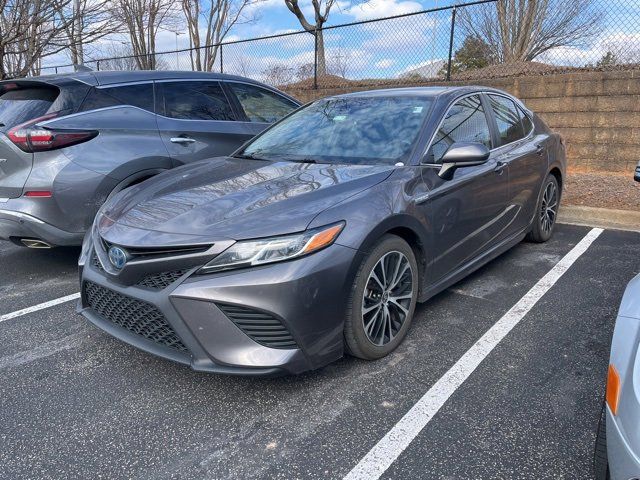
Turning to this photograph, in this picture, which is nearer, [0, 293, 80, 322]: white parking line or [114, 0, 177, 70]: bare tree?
[0, 293, 80, 322]: white parking line

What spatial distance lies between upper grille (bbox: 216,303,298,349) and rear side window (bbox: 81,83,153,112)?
276 cm

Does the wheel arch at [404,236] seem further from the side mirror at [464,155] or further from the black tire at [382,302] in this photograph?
the side mirror at [464,155]

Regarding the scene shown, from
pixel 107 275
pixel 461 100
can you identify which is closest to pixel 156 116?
pixel 107 275

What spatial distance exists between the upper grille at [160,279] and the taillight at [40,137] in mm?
2038

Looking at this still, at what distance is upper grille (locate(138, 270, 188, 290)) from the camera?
7.80 ft

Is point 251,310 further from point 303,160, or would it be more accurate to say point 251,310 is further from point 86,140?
point 86,140

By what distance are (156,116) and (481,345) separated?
3.34m

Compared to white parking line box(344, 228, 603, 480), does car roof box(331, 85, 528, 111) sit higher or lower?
higher

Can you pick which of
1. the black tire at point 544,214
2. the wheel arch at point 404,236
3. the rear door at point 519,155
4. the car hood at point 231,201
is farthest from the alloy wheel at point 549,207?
the car hood at point 231,201

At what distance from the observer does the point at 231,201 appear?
269 centimetres

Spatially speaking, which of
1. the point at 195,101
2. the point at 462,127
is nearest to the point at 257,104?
the point at 195,101

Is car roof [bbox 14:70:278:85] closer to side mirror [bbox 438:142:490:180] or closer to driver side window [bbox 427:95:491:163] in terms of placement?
driver side window [bbox 427:95:491:163]

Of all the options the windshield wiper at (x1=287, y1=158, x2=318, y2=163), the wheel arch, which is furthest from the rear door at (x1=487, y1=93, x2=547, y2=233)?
the windshield wiper at (x1=287, y1=158, x2=318, y2=163)

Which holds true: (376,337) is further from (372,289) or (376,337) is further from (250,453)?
(250,453)
